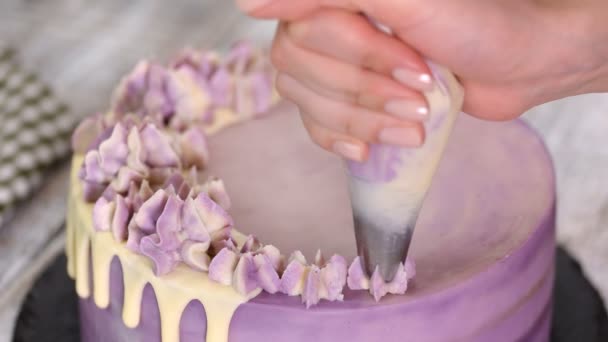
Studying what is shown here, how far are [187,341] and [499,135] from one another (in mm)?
445

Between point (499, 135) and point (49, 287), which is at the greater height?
point (499, 135)

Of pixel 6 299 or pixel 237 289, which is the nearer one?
pixel 237 289

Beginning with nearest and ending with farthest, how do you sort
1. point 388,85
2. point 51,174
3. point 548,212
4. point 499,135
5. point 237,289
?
1. point 388,85
2. point 237,289
3. point 548,212
4. point 499,135
5. point 51,174

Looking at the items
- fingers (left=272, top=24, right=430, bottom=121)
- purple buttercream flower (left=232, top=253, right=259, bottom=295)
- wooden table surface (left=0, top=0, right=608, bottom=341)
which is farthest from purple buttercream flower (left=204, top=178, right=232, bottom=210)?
wooden table surface (left=0, top=0, right=608, bottom=341)

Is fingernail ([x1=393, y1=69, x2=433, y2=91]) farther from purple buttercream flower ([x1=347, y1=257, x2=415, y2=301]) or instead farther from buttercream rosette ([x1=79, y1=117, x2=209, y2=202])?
buttercream rosette ([x1=79, y1=117, x2=209, y2=202])

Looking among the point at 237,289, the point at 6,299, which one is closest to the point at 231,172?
the point at 237,289

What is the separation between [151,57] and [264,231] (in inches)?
Result: 18.5

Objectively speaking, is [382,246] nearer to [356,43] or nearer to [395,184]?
[395,184]

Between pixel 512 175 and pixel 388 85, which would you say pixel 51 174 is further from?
pixel 388 85

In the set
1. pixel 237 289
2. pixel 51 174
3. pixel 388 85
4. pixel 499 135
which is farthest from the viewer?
pixel 51 174

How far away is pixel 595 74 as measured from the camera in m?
0.84

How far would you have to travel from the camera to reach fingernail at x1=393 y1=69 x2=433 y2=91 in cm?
66

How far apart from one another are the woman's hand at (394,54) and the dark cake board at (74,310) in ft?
1.39

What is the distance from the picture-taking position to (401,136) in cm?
68
